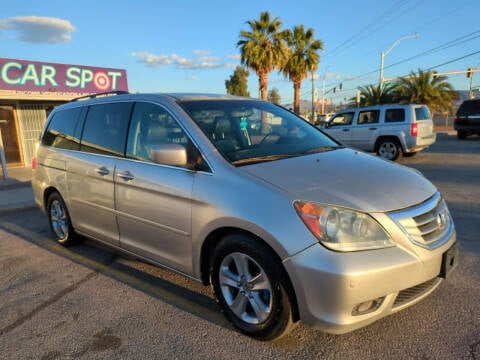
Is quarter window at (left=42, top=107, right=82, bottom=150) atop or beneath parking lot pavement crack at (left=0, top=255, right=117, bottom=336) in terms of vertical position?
atop

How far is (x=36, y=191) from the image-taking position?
5285 mm

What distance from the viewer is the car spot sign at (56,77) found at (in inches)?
474

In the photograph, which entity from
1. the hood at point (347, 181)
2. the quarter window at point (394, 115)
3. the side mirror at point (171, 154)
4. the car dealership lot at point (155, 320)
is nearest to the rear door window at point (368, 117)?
the quarter window at point (394, 115)

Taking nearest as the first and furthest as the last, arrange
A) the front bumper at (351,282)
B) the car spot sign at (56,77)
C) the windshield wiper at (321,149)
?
1. the front bumper at (351,282)
2. the windshield wiper at (321,149)
3. the car spot sign at (56,77)

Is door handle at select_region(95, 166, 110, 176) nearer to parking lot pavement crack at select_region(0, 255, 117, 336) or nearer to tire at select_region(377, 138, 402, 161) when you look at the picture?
parking lot pavement crack at select_region(0, 255, 117, 336)

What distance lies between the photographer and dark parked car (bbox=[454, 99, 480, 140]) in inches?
715

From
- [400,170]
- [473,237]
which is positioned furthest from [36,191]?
[473,237]

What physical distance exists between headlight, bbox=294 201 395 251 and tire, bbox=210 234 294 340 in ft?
1.16

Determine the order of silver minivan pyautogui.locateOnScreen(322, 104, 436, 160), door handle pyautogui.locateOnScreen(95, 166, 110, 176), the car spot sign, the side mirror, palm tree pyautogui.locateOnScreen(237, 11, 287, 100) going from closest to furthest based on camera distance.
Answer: the side mirror, door handle pyautogui.locateOnScreen(95, 166, 110, 176), silver minivan pyautogui.locateOnScreen(322, 104, 436, 160), the car spot sign, palm tree pyautogui.locateOnScreen(237, 11, 287, 100)

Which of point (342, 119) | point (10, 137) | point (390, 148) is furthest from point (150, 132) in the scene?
point (10, 137)

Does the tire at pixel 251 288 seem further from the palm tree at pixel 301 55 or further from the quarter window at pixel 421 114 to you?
the palm tree at pixel 301 55

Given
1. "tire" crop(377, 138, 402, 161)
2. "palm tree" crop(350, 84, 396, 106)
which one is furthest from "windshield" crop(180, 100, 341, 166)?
"palm tree" crop(350, 84, 396, 106)

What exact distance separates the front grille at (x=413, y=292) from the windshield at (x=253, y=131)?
1332mm

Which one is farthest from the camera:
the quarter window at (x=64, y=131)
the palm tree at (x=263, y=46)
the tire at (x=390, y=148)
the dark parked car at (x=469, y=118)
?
the palm tree at (x=263, y=46)
